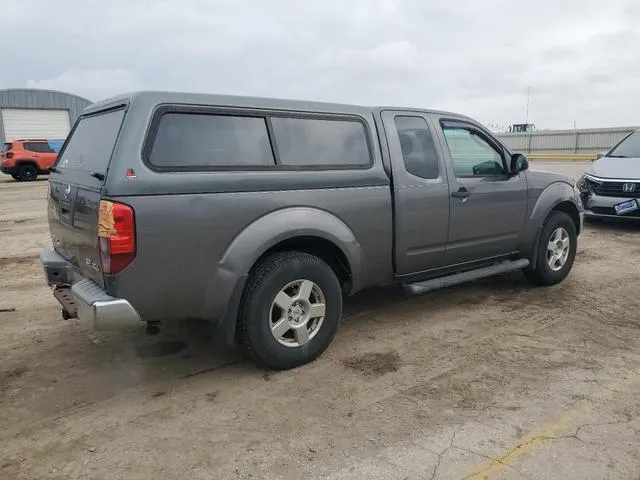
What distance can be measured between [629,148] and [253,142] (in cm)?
882

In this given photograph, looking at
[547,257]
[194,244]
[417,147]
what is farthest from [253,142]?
[547,257]

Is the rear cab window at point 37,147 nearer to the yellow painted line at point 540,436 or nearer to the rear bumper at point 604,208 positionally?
the rear bumper at point 604,208

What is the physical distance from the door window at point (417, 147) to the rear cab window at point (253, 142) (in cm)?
41

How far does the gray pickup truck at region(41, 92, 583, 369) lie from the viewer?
315cm

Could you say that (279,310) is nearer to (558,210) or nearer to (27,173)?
(558,210)

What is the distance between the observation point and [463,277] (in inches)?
190

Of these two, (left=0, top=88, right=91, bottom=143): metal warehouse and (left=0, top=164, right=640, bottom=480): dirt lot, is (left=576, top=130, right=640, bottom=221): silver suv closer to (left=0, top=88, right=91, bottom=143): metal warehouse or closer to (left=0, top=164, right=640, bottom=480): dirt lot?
(left=0, top=164, right=640, bottom=480): dirt lot

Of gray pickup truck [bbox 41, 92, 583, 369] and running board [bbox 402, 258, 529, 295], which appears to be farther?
running board [bbox 402, 258, 529, 295]

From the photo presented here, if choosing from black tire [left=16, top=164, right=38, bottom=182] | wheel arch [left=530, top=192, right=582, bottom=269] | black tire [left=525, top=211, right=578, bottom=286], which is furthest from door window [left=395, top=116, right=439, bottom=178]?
black tire [left=16, top=164, right=38, bottom=182]

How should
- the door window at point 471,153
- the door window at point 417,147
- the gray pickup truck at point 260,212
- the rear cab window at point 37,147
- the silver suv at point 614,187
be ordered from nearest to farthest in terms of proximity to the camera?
1. the gray pickup truck at point 260,212
2. the door window at point 417,147
3. the door window at point 471,153
4. the silver suv at point 614,187
5. the rear cab window at point 37,147

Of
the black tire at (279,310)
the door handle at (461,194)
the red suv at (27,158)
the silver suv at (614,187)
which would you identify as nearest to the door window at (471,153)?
the door handle at (461,194)

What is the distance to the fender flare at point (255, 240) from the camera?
3.40 meters

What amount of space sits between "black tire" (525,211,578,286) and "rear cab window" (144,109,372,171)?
242cm

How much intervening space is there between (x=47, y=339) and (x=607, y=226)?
30.0 feet
